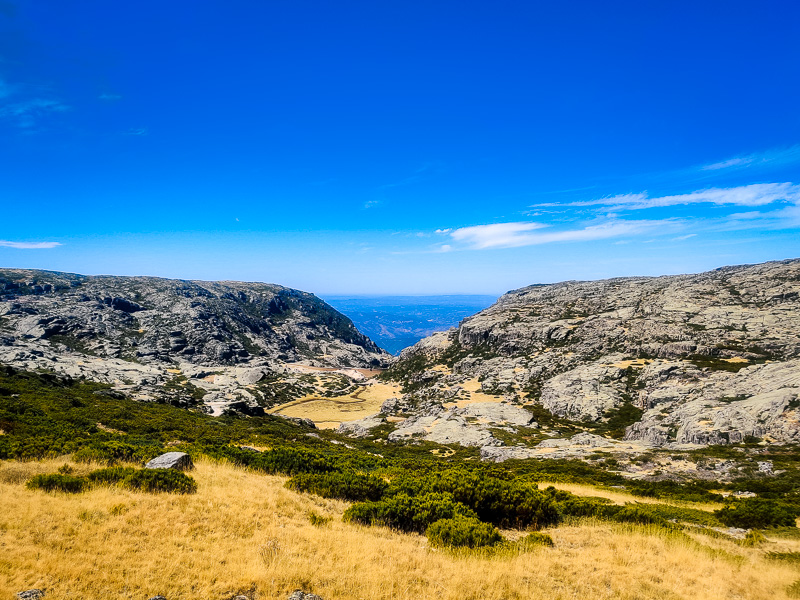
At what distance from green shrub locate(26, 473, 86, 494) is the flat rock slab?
2523mm

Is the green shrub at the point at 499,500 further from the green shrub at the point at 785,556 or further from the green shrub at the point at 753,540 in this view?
the green shrub at the point at 785,556

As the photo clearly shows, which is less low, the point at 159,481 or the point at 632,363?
the point at 159,481

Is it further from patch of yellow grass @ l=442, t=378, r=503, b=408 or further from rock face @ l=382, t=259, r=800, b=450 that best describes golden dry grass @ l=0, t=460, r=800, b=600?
patch of yellow grass @ l=442, t=378, r=503, b=408

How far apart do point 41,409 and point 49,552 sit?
2874cm

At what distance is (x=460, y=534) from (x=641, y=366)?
289ft

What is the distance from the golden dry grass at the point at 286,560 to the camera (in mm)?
7883

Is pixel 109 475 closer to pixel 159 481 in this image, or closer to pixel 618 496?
pixel 159 481

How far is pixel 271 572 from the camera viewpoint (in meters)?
8.38

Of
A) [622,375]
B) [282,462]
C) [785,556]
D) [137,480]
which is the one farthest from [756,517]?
[622,375]

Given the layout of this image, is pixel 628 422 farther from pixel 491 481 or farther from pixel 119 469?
pixel 119 469

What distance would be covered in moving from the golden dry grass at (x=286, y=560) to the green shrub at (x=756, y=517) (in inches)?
228

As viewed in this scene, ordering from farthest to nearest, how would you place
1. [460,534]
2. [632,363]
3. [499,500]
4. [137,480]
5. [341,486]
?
[632,363]
[341,486]
[499,500]
[137,480]
[460,534]

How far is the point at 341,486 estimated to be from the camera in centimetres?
1544

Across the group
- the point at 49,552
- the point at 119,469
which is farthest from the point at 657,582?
the point at 119,469
